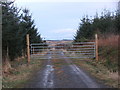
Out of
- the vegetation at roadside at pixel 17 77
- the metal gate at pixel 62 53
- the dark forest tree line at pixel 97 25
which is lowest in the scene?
the vegetation at roadside at pixel 17 77

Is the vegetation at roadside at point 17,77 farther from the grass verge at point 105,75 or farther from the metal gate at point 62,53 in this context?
the metal gate at point 62,53

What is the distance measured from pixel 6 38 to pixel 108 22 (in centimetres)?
3180

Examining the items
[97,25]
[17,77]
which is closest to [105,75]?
[17,77]

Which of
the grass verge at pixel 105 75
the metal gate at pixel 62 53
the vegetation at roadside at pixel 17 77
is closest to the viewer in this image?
the vegetation at roadside at pixel 17 77

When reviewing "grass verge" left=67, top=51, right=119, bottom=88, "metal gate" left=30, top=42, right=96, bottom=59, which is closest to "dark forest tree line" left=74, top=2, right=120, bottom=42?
"metal gate" left=30, top=42, right=96, bottom=59

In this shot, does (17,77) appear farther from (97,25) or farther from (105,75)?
(97,25)

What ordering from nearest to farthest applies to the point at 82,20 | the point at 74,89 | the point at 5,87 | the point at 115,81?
1. the point at 74,89
2. the point at 5,87
3. the point at 115,81
4. the point at 82,20

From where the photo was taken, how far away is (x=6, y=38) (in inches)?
648

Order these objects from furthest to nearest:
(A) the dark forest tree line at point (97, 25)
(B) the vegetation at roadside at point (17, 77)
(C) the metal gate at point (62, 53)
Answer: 1. (A) the dark forest tree line at point (97, 25)
2. (C) the metal gate at point (62, 53)
3. (B) the vegetation at roadside at point (17, 77)

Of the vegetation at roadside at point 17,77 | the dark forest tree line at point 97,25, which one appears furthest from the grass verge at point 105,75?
the dark forest tree line at point 97,25

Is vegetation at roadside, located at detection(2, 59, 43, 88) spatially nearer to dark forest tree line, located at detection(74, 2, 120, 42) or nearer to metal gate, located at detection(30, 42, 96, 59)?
metal gate, located at detection(30, 42, 96, 59)

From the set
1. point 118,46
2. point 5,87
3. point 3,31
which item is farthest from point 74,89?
point 118,46

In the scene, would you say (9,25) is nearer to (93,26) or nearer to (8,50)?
(8,50)

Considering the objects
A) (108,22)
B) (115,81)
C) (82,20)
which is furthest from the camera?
(82,20)
